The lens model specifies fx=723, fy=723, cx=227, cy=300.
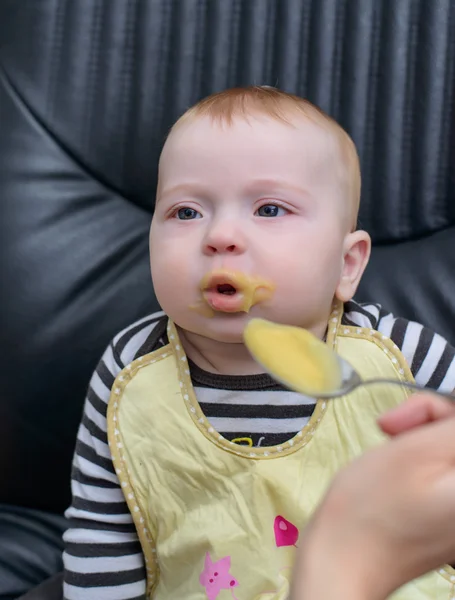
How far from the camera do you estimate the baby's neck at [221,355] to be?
81 cm

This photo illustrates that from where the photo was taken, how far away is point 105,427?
88cm

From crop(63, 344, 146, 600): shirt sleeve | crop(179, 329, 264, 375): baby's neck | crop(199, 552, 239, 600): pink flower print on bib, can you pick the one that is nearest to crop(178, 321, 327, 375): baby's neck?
crop(179, 329, 264, 375): baby's neck

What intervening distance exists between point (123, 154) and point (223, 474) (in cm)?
52

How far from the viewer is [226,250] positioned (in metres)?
0.73

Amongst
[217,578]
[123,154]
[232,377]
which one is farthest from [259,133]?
[217,578]

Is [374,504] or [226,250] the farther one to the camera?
[226,250]

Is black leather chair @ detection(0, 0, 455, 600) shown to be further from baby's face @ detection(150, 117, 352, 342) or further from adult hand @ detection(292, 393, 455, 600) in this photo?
adult hand @ detection(292, 393, 455, 600)

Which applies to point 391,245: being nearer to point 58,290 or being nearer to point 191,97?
point 191,97

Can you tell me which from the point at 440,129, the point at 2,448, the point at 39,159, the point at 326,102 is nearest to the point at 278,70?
the point at 326,102

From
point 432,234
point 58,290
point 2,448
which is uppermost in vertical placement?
point 432,234

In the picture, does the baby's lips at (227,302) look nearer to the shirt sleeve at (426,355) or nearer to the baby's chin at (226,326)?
the baby's chin at (226,326)

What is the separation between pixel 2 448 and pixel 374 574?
77 centimetres

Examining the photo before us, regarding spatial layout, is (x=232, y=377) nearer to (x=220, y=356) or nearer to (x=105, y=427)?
(x=220, y=356)

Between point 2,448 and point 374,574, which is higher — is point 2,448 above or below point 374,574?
below
